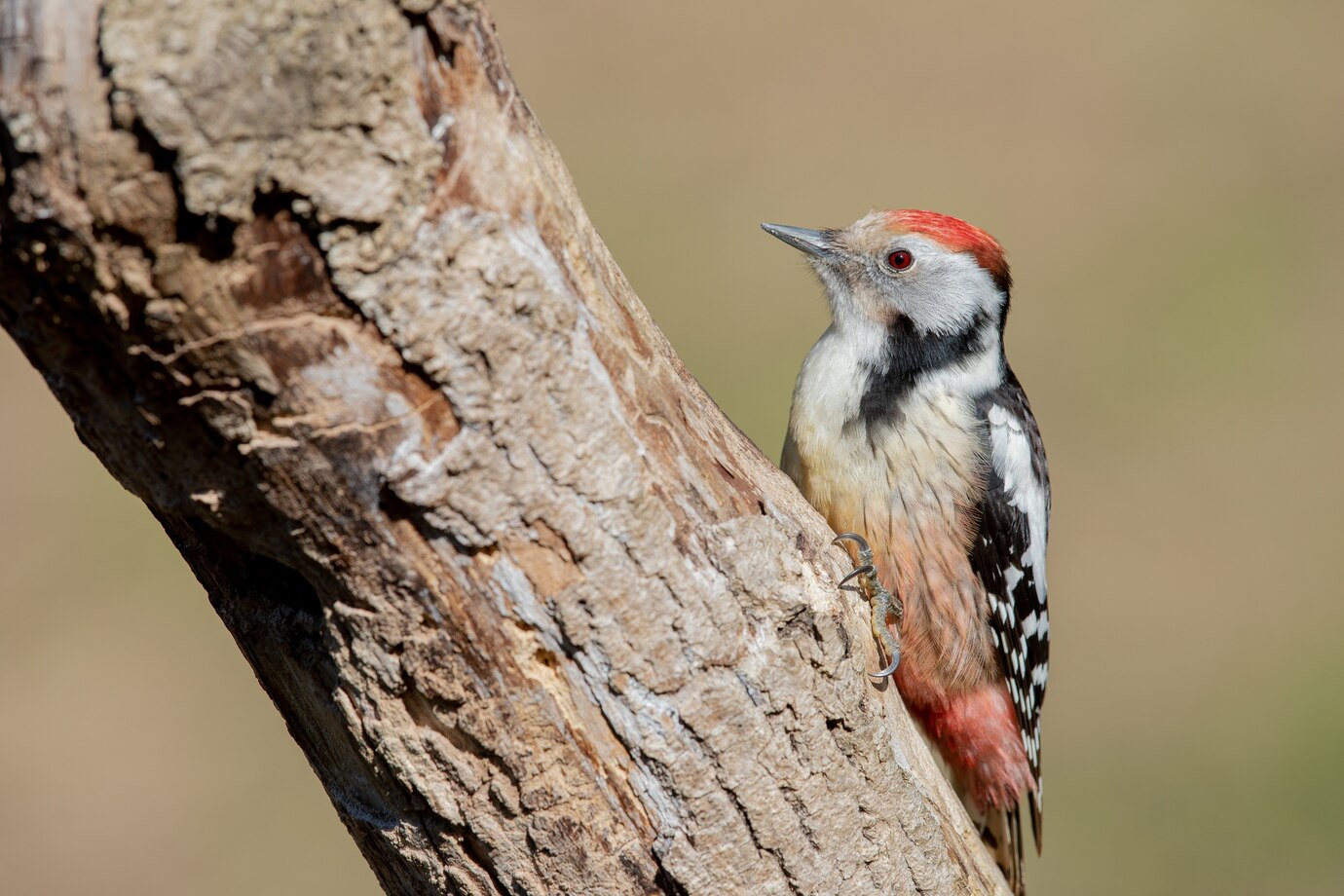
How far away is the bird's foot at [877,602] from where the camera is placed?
8.92 feet

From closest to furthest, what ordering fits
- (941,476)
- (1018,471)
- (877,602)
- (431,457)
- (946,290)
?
(431,457)
(877,602)
(941,476)
(1018,471)
(946,290)

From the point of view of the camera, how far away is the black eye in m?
3.84

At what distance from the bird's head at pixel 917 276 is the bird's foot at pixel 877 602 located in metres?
0.84

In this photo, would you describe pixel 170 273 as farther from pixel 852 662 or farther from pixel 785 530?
pixel 852 662

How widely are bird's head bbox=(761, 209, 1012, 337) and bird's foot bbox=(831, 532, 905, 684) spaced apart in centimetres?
84

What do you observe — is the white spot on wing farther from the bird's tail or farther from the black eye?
the bird's tail

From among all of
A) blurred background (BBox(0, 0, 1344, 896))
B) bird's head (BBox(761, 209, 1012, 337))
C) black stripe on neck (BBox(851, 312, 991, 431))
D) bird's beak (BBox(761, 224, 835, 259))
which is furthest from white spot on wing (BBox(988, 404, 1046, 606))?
blurred background (BBox(0, 0, 1344, 896))

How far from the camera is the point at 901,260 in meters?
3.86

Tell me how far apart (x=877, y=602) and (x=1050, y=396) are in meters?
6.02

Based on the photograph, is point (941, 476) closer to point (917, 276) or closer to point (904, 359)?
point (904, 359)

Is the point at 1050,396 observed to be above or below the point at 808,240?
below

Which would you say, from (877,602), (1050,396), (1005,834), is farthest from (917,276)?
(1050,396)

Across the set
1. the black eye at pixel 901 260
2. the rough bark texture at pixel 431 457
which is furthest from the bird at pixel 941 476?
the rough bark texture at pixel 431 457

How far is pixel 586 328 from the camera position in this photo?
1931 mm
